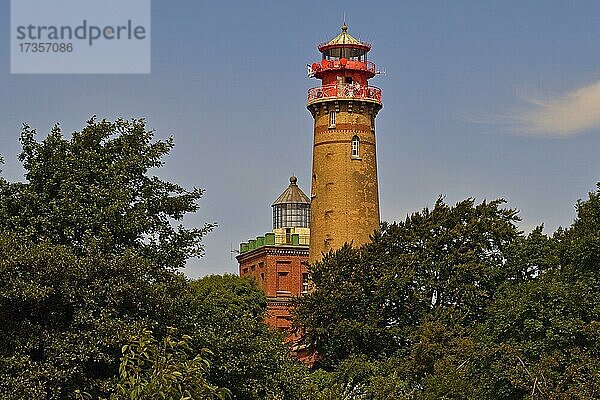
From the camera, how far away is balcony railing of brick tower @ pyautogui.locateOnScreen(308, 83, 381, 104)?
63.0 metres

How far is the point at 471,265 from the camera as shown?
5162 centimetres

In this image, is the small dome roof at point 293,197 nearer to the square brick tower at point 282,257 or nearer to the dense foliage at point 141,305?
the square brick tower at point 282,257

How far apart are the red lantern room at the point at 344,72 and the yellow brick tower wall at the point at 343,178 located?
1.74 feet

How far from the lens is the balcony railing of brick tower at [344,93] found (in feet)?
207

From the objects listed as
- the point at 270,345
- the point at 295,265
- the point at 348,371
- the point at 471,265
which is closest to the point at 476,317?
the point at 471,265

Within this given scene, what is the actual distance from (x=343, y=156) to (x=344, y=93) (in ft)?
10.1

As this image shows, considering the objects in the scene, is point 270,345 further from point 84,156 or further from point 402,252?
point 402,252

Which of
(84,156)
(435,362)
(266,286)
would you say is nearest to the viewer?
(84,156)

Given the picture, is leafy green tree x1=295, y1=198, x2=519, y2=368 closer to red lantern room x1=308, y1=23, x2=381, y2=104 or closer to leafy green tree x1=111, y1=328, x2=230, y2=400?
red lantern room x1=308, y1=23, x2=381, y2=104

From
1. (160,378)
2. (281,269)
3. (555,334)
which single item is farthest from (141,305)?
(281,269)

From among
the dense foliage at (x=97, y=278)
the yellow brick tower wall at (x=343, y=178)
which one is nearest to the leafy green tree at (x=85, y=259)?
the dense foliage at (x=97, y=278)

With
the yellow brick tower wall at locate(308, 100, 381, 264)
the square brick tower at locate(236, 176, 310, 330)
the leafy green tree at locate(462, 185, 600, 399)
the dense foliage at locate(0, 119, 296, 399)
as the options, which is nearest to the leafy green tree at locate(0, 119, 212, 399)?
the dense foliage at locate(0, 119, 296, 399)

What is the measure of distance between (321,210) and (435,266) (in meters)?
11.6

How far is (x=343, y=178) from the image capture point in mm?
62594
